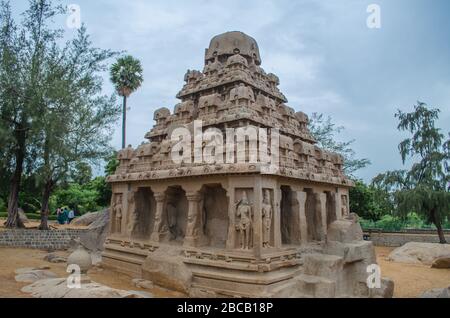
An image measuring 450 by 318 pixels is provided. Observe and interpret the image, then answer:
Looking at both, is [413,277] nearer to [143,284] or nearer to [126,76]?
[143,284]

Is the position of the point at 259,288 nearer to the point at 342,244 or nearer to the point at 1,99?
the point at 342,244

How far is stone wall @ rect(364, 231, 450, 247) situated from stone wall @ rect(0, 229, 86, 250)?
20.7m

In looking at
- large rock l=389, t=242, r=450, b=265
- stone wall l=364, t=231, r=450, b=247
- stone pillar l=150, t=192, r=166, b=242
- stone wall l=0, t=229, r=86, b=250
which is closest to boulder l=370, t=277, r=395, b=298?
stone pillar l=150, t=192, r=166, b=242

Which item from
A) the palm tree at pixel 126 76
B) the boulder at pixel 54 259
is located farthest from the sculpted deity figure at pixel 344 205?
the palm tree at pixel 126 76

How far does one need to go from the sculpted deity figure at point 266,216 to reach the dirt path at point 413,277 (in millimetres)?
4888

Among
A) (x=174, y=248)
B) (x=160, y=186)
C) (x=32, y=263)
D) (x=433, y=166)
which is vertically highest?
(x=433, y=166)

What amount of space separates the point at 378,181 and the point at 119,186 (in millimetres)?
18558

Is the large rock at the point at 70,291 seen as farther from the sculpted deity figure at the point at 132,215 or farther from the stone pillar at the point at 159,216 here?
the sculpted deity figure at the point at 132,215

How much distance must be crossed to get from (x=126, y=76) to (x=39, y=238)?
19.2m

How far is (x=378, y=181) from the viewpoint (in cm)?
2398

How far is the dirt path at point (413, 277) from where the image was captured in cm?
1146

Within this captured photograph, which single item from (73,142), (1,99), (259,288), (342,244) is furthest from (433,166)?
(1,99)

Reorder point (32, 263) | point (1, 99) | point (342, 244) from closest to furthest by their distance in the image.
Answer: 1. point (342, 244)
2. point (32, 263)
3. point (1, 99)

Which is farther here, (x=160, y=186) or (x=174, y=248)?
(x=160, y=186)
